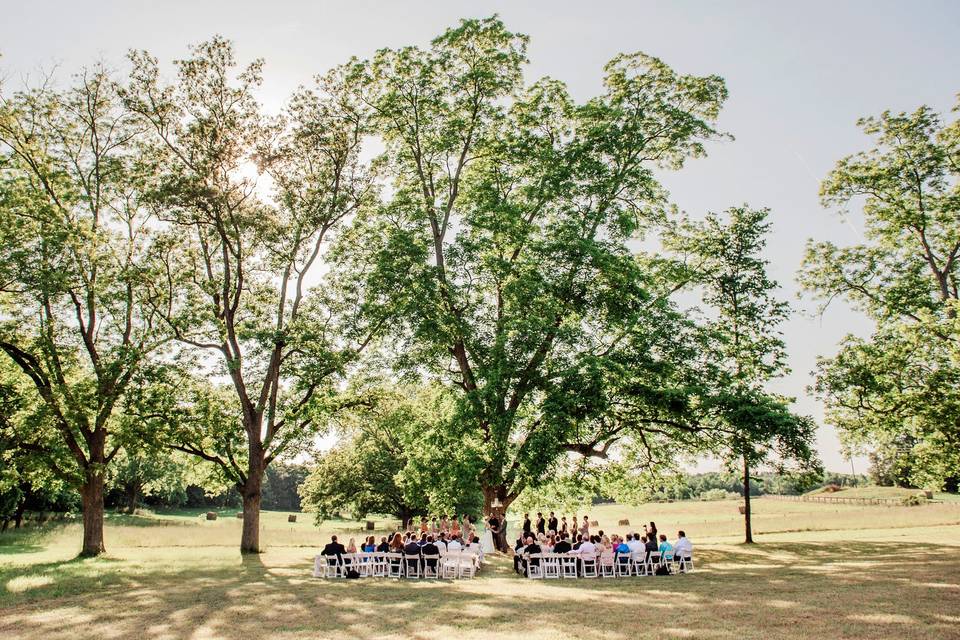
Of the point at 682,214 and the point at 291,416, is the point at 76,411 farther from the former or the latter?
the point at 682,214

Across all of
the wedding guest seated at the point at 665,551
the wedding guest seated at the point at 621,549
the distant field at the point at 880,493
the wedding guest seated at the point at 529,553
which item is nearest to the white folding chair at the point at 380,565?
the wedding guest seated at the point at 529,553

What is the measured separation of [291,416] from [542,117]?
686 inches

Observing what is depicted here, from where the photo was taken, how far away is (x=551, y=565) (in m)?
17.7

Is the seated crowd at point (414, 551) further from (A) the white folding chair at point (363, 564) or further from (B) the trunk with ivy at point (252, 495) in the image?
(B) the trunk with ivy at point (252, 495)

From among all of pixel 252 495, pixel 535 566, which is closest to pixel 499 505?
pixel 535 566

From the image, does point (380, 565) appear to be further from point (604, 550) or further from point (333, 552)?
point (604, 550)

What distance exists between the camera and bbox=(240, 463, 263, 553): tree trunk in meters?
25.4

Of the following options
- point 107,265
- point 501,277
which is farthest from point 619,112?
point 107,265

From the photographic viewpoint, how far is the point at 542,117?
26406mm

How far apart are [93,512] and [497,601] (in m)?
20.6

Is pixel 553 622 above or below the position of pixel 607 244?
below

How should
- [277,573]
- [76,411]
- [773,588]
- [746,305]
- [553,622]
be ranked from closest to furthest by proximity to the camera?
[553,622], [773,588], [277,573], [76,411], [746,305]

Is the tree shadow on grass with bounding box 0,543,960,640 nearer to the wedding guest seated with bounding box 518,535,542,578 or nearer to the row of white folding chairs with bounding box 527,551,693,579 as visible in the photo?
the wedding guest seated with bounding box 518,535,542,578

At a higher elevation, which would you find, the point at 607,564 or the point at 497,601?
the point at 497,601
